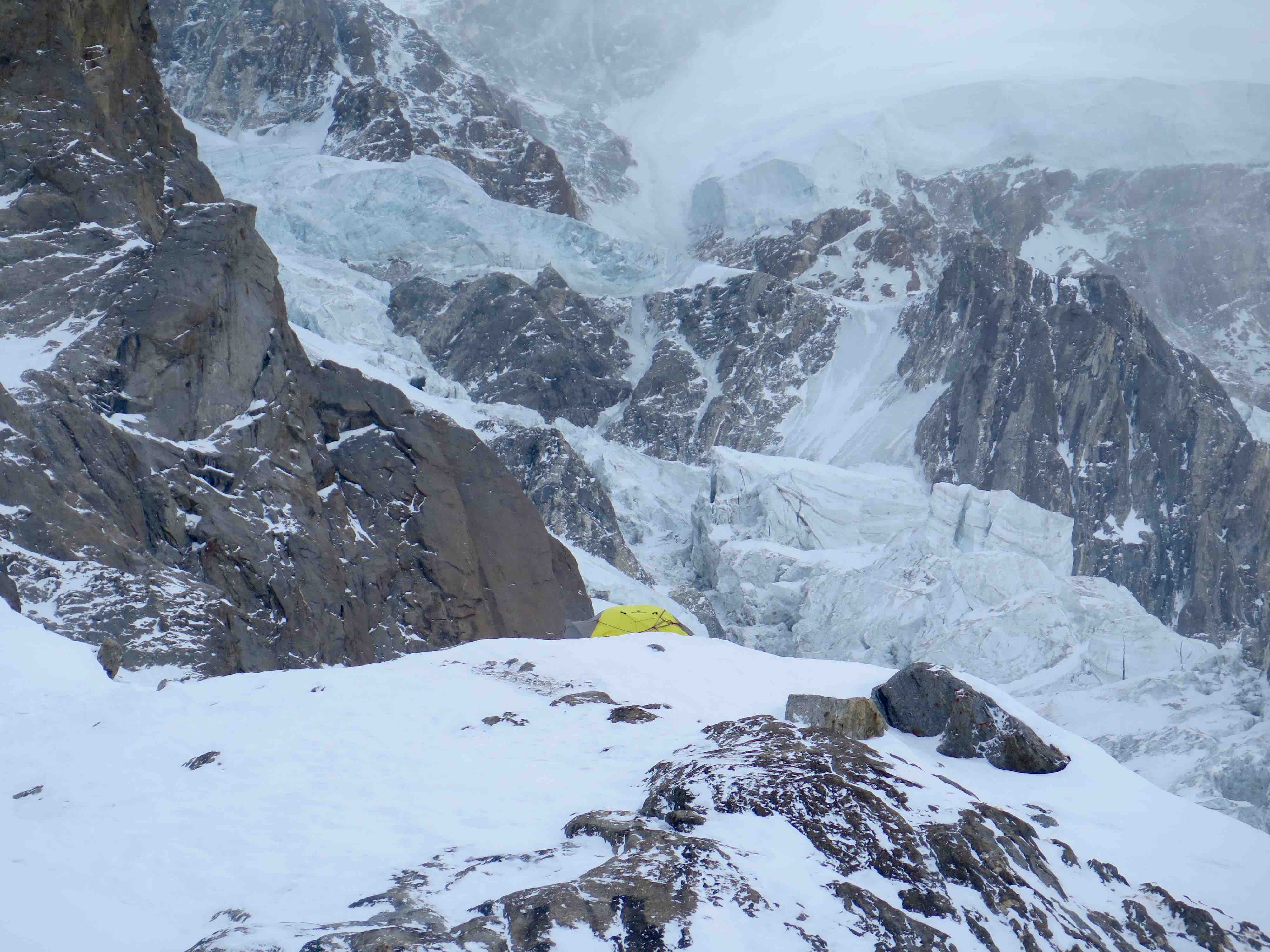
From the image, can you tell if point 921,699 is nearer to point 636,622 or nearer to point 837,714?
point 837,714

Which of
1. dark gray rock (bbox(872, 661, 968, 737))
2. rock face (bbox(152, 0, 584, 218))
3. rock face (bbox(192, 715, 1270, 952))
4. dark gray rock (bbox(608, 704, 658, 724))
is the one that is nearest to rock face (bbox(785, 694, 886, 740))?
dark gray rock (bbox(872, 661, 968, 737))

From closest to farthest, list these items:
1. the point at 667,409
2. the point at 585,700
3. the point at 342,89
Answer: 1. the point at 585,700
2. the point at 667,409
3. the point at 342,89

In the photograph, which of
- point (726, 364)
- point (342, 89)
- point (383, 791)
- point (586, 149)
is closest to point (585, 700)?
point (383, 791)

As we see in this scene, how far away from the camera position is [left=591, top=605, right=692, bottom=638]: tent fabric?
23.8 metres

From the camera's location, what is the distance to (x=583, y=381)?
91.4 meters

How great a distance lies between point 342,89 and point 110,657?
98465mm

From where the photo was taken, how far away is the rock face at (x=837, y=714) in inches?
496

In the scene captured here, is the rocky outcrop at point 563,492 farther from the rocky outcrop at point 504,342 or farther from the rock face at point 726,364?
the rocky outcrop at point 504,342

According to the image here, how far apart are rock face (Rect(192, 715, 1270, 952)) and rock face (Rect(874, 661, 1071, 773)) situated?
2515 mm

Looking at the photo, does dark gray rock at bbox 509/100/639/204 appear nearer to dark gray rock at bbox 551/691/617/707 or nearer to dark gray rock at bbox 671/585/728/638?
dark gray rock at bbox 671/585/728/638

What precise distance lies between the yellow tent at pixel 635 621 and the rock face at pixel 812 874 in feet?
40.9

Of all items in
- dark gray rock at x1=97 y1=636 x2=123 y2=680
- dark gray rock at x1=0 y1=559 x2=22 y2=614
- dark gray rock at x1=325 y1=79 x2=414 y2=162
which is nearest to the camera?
dark gray rock at x1=97 y1=636 x2=123 y2=680

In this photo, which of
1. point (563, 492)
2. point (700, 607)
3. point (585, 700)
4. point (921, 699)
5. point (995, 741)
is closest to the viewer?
point (585, 700)

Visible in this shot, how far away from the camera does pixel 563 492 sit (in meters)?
62.9
